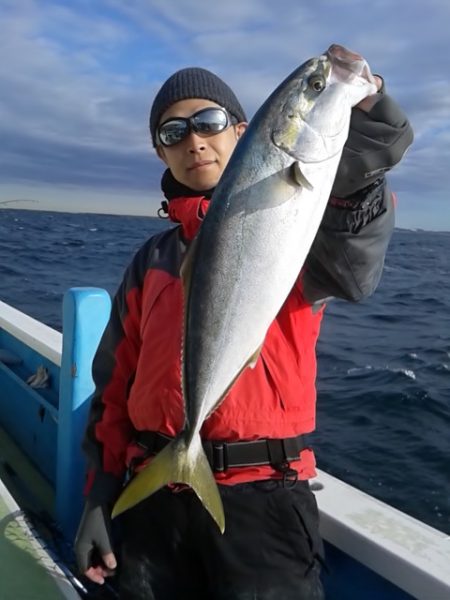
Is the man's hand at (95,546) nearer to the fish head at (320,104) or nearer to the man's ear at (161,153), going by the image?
the man's ear at (161,153)

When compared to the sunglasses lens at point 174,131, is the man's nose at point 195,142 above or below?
below

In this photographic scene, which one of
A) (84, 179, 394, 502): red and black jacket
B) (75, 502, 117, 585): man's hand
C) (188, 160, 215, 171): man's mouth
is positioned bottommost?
(75, 502, 117, 585): man's hand

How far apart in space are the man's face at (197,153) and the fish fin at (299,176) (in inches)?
32.6

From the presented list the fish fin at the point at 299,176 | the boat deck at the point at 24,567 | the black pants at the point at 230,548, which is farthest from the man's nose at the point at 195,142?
the boat deck at the point at 24,567

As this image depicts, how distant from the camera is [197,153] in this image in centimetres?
245

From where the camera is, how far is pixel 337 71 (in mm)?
1782

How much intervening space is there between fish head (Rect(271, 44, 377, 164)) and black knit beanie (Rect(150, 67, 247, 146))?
0.93 meters

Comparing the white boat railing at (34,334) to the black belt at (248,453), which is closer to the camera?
the black belt at (248,453)

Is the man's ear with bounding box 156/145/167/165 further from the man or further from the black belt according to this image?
the black belt

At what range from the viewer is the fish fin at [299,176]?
1.70 metres

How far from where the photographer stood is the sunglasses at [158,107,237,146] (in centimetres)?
244

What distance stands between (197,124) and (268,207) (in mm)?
868

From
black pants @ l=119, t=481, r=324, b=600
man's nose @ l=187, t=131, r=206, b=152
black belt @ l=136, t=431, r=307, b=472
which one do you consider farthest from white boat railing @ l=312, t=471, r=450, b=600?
man's nose @ l=187, t=131, r=206, b=152

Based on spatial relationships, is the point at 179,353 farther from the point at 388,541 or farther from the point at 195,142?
the point at 388,541
